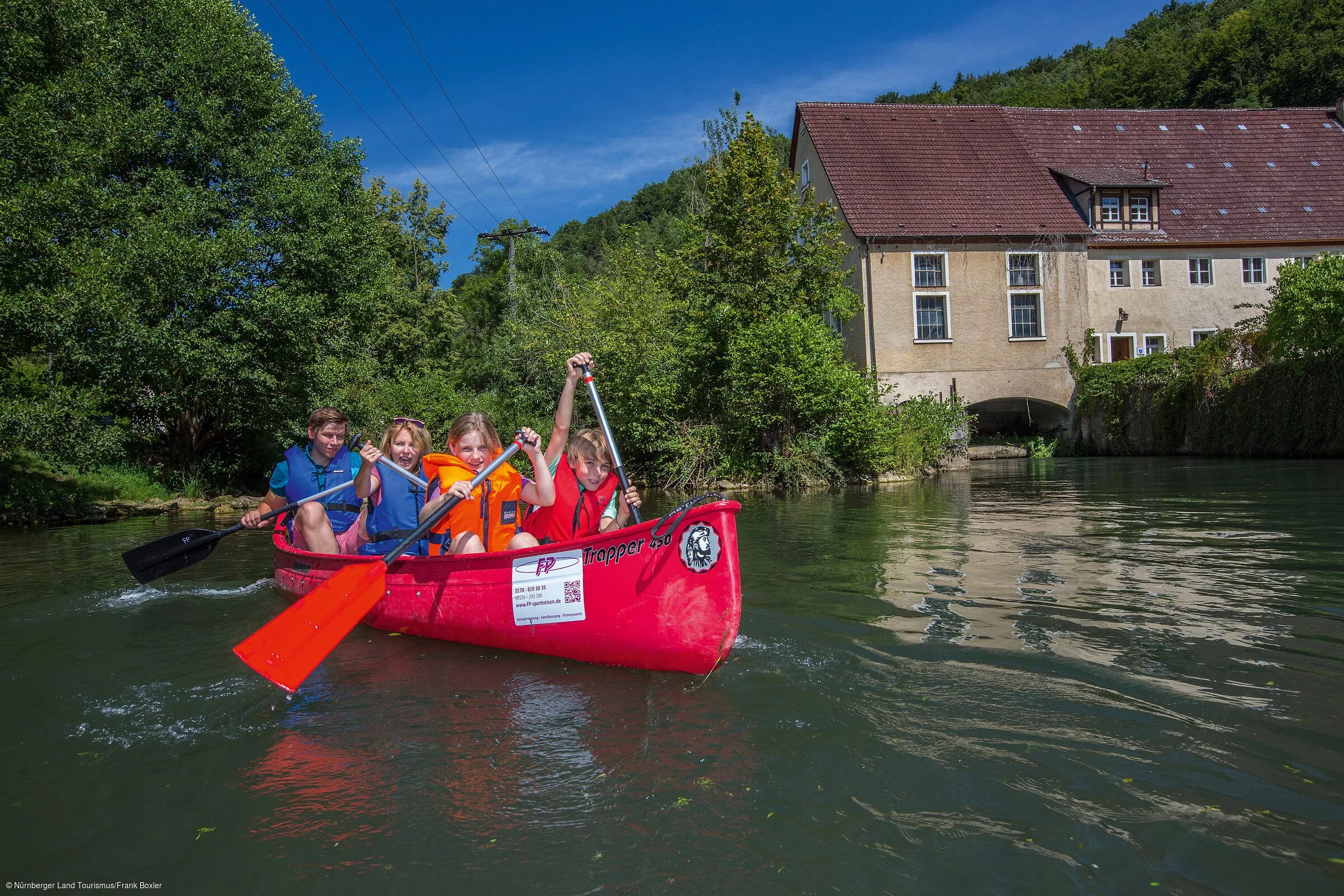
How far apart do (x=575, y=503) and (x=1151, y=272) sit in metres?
27.6

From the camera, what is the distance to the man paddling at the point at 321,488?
24.0ft

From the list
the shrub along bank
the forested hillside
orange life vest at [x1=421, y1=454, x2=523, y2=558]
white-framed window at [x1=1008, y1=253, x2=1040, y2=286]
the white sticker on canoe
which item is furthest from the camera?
the forested hillside

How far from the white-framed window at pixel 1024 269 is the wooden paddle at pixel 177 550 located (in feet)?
77.1

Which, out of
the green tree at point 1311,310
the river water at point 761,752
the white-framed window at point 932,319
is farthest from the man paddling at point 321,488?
the white-framed window at point 932,319

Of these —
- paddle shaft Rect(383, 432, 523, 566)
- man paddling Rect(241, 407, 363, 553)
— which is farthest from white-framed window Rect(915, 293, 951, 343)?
paddle shaft Rect(383, 432, 523, 566)

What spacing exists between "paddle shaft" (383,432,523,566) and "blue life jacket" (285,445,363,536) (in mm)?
1556

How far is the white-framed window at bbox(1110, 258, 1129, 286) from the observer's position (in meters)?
27.6

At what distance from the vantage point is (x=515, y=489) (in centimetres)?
639

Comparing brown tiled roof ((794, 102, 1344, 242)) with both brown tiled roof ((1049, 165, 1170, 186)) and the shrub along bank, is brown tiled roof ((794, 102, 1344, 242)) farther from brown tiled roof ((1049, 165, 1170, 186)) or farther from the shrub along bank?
the shrub along bank

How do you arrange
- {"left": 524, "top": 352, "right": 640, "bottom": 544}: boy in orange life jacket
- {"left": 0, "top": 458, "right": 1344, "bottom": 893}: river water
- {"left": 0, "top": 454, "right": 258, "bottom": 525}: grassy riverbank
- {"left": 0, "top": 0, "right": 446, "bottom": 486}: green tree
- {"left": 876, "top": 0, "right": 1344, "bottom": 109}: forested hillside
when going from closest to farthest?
{"left": 0, "top": 458, "right": 1344, "bottom": 893}: river water → {"left": 524, "top": 352, "right": 640, "bottom": 544}: boy in orange life jacket → {"left": 0, "top": 0, "right": 446, "bottom": 486}: green tree → {"left": 0, "top": 454, "right": 258, "bottom": 525}: grassy riverbank → {"left": 876, "top": 0, "right": 1344, "bottom": 109}: forested hillside

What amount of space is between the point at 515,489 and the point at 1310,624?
5.09 m

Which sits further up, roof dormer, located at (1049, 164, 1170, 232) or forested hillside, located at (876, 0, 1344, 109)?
forested hillside, located at (876, 0, 1344, 109)

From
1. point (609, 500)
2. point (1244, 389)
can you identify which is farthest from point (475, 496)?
point (1244, 389)

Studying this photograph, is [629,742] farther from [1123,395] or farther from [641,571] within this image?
[1123,395]
